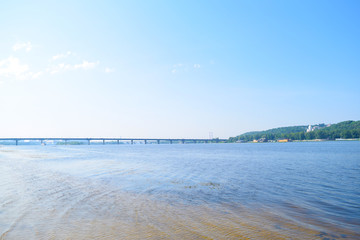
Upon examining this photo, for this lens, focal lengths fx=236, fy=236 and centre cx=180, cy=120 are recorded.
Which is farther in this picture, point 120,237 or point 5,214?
point 5,214

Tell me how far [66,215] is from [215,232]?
20.1ft

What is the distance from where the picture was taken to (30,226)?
825cm

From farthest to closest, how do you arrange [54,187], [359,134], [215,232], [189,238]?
[359,134], [54,187], [215,232], [189,238]

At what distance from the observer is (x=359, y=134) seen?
166 m

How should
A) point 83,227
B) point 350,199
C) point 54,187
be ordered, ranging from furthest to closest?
point 54,187 < point 350,199 < point 83,227

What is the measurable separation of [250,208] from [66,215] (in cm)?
786

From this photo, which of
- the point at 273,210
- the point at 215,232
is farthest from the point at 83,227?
the point at 273,210

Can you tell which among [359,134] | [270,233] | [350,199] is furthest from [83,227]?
[359,134]

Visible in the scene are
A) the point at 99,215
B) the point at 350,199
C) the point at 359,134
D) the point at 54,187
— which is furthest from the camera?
the point at 359,134

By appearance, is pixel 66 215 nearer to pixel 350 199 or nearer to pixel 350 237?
pixel 350 237

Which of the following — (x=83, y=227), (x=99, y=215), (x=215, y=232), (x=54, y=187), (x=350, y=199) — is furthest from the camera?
(x=54, y=187)

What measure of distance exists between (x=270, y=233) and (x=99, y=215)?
6.52 m

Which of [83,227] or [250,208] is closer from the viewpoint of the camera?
[83,227]

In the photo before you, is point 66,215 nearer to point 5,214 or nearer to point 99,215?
point 99,215
